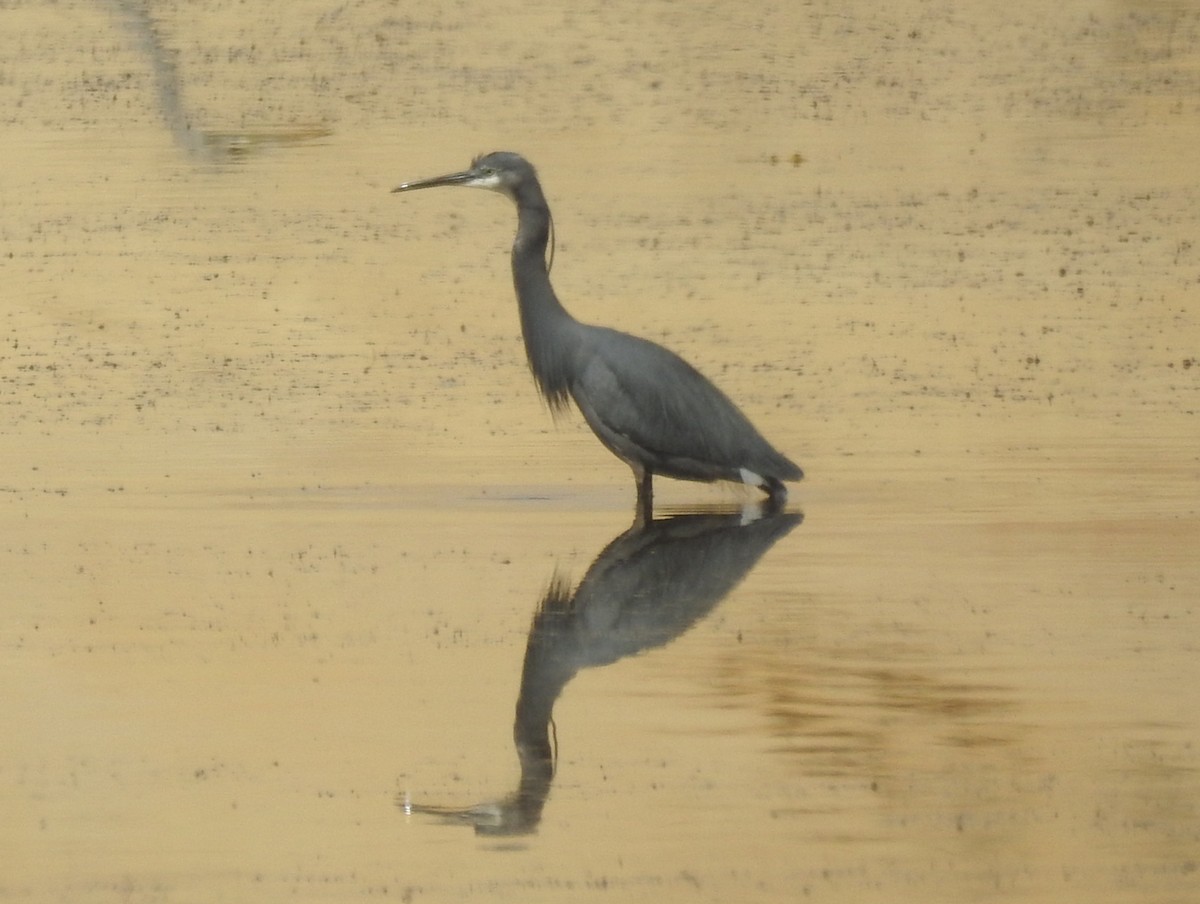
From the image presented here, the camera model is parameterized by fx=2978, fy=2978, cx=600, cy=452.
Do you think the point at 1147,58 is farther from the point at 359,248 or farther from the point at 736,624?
the point at 736,624

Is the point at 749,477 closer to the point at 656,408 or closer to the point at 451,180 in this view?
the point at 656,408

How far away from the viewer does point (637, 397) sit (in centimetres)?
1223

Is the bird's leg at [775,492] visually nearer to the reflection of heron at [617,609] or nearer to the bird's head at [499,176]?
the reflection of heron at [617,609]

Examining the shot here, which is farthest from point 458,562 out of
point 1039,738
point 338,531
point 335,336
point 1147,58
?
point 1147,58

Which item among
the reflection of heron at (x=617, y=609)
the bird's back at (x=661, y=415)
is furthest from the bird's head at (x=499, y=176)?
the reflection of heron at (x=617, y=609)

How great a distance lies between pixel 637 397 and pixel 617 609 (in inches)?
108

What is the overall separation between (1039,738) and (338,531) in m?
4.45

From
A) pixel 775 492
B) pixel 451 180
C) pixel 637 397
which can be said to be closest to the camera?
pixel 637 397

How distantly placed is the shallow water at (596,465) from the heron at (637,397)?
294mm

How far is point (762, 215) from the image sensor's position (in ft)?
75.8

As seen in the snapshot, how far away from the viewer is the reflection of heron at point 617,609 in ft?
23.4

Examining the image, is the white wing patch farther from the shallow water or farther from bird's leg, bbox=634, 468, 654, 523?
bird's leg, bbox=634, 468, 654, 523

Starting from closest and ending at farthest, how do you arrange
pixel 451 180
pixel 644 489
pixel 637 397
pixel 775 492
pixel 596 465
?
pixel 637 397 → pixel 644 489 → pixel 775 492 → pixel 451 180 → pixel 596 465

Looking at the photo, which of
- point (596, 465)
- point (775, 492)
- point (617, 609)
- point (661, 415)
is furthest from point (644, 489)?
point (617, 609)
